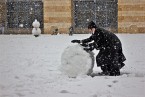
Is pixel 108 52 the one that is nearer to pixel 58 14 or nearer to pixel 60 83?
pixel 60 83

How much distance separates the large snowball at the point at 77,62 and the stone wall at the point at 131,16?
23.3 meters

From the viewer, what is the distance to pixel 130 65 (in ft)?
39.2

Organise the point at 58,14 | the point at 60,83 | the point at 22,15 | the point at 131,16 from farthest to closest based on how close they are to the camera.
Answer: the point at 22,15 < the point at 58,14 < the point at 131,16 < the point at 60,83

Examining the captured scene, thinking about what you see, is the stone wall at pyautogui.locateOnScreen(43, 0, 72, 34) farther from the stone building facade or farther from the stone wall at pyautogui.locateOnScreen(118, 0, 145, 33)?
the stone wall at pyautogui.locateOnScreen(118, 0, 145, 33)

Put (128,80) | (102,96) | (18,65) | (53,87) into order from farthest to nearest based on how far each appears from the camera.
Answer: (18,65) < (128,80) < (53,87) < (102,96)

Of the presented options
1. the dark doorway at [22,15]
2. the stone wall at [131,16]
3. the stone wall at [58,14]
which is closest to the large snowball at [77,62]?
the stone wall at [131,16]

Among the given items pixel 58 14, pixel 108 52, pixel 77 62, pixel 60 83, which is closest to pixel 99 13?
pixel 58 14

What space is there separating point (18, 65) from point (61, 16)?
21.2 metres

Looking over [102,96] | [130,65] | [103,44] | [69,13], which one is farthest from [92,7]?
[102,96]

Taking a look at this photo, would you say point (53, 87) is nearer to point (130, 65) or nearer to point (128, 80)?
point (128, 80)

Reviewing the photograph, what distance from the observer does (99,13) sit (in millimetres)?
32656

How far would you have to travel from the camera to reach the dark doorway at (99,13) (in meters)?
32.5

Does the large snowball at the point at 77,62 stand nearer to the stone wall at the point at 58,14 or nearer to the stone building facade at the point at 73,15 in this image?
the stone building facade at the point at 73,15

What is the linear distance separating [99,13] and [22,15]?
6401mm
